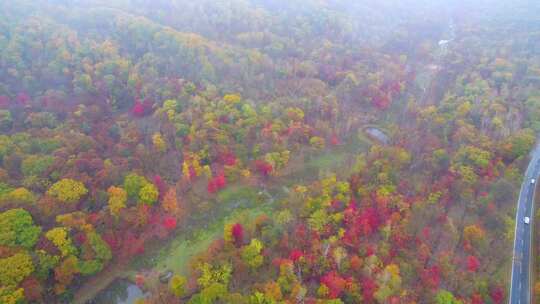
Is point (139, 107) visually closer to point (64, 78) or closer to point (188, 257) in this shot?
point (64, 78)

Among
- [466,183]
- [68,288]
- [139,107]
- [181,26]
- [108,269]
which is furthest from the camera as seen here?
[181,26]

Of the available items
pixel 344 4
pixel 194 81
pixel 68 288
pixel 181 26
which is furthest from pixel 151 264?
pixel 344 4

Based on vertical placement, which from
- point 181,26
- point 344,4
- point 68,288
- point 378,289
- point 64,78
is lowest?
point 68,288

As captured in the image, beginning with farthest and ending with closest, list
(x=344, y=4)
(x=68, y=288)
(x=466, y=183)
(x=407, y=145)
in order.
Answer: (x=344, y=4)
(x=407, y=145)
(x=466, y=183)
(x=68, y=288)

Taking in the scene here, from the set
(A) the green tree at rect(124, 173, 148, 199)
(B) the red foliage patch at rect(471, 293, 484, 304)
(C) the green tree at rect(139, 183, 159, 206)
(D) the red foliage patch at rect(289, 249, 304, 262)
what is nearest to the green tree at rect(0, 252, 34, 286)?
(A) the green tree at rect(124, 173, 148, 199)

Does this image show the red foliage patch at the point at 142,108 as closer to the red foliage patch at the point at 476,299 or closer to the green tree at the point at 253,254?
the green tree at the point at 253,254

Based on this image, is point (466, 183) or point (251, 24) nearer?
point (466, 183)

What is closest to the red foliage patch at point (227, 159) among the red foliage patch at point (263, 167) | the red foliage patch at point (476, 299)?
the red foliage patch at point (263, 167)
